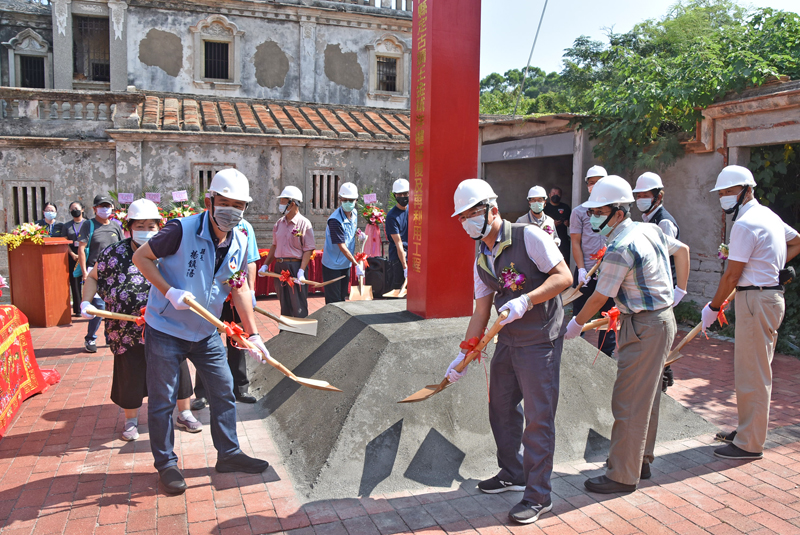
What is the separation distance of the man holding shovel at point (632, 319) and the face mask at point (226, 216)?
8.25 feet

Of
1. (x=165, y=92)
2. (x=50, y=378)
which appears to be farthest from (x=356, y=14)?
(x=50, y=378)

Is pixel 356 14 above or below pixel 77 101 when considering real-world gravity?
above

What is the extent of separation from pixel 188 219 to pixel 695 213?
28.0 ft

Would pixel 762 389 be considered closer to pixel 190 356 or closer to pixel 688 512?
pixel 688 512

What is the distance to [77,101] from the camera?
1547 centimetres

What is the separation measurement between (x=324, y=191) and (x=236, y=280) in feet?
44.1

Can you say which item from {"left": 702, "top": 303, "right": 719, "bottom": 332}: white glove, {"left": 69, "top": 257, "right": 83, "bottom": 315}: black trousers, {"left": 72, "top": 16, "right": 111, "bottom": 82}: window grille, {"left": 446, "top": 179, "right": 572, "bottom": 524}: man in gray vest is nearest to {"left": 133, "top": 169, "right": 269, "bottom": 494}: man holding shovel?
{"left": 446, "top": 179, "right": 572, "bottom": 524}: man in gray vest

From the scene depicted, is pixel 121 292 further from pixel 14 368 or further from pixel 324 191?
pixel 324 191

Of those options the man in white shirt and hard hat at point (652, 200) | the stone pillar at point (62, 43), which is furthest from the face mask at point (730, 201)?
the stone pillar at point (62, 43)

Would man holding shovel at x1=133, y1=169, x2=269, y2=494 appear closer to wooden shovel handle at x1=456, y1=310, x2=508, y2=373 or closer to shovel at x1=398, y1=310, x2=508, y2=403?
shovel at x1=398, y1=310, x2=508, y2=403

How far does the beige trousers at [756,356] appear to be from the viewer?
4.63 meters

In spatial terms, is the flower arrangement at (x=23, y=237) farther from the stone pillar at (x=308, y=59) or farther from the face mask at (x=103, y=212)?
the stone pillar at (x=308, y=59)

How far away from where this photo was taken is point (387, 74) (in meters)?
22.2

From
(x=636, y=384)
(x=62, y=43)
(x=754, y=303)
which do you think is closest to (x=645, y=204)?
(x=754, y=303)
